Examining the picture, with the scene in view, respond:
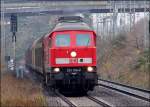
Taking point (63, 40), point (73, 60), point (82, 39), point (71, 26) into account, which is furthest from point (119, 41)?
point (73, 60)

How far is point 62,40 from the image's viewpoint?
22859 millimetres

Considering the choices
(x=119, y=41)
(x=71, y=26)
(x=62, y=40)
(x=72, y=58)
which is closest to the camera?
(x=72, y=58)

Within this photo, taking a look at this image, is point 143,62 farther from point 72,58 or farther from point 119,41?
point 119,41

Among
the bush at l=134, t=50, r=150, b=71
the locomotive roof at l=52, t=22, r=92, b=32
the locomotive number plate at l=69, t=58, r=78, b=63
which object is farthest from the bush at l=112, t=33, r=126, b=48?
the locomotive number plate at l=69, t=58, r=78, b=63

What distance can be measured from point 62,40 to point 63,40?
0.15ft

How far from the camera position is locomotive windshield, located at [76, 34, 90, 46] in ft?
75.0

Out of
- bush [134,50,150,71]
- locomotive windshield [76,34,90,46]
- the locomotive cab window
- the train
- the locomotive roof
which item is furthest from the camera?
bush [134,50,150,71]

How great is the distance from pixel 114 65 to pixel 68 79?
63.4 feet

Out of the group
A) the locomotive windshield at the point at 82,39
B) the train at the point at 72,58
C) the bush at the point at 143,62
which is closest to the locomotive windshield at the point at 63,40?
the train at the point at 72,58

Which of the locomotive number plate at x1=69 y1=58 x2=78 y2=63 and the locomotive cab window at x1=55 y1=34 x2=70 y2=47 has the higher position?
the locomotive cab window at x1=55 y1=34 x2=70 y2=47

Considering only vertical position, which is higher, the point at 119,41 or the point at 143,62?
the point at 119,41

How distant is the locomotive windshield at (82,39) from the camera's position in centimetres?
2286

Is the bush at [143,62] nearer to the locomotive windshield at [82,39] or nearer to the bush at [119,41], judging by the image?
the bush at [119,41]

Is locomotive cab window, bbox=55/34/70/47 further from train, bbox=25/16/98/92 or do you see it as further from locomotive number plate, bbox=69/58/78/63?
locomotive number plate, bbox=69/58/78/63
